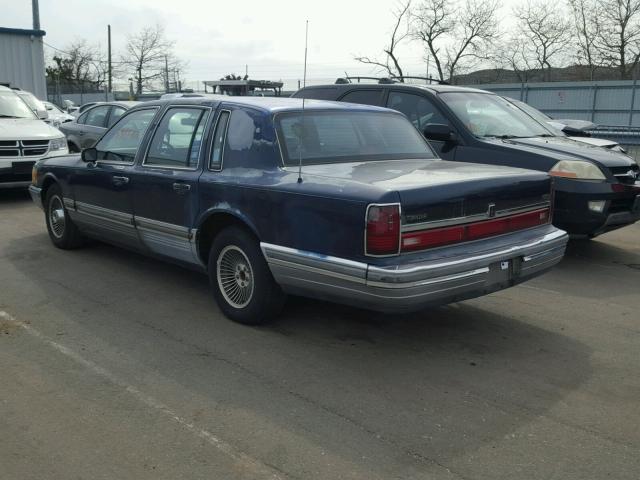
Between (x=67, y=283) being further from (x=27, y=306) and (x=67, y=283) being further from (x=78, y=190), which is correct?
(x=78, y=190)

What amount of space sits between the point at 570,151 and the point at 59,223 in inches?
220

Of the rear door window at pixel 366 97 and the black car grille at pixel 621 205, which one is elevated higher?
the rear door window at pixel 366 97

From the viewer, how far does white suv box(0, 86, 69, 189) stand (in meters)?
10.3

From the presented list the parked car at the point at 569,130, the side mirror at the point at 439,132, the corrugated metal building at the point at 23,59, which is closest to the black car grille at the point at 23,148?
the side mirror at the point at 439,132

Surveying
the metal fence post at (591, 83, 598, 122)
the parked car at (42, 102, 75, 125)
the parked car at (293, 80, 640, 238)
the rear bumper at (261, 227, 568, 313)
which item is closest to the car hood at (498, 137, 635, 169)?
the parked car at (293, 80, 640, 238)

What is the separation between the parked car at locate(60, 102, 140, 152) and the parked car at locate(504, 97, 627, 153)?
7.22 m

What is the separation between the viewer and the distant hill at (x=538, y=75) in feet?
110

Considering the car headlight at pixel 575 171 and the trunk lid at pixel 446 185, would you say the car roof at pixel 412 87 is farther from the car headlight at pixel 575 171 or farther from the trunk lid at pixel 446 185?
the trunk lid at pixel 446 185

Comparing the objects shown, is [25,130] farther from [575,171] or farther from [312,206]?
[575,171]

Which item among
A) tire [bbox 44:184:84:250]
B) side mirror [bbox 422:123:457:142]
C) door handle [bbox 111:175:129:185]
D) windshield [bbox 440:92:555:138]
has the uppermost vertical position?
windshield [bbox 440:92:555:138]

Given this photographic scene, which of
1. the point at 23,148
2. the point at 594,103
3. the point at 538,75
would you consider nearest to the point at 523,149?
the point at 23,148

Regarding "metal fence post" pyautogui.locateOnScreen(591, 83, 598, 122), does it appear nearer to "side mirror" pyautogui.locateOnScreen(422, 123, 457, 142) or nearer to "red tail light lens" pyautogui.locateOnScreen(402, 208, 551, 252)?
"side mirror" pyautogui.locateOnScreen(422, 123, 457, 142)

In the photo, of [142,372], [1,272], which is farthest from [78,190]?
[142,372]

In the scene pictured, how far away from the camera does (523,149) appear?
22.1 feet
